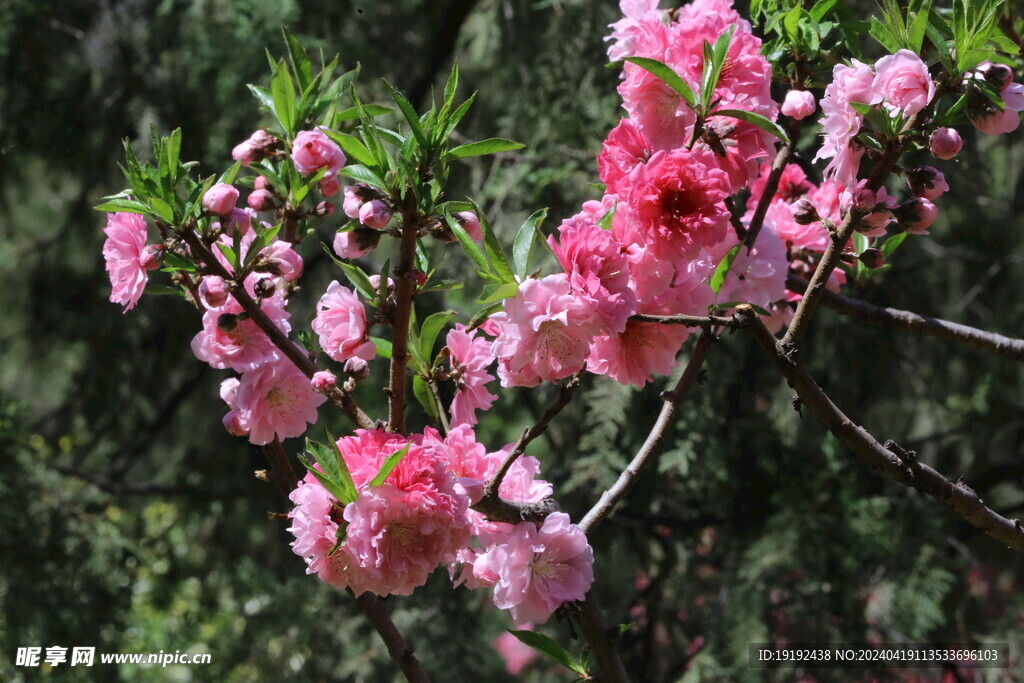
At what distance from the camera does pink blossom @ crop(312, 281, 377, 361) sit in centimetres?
82

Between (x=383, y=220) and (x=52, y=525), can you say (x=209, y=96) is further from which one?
(x=383, y=220)

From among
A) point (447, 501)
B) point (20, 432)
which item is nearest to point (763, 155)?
point (447, 501)

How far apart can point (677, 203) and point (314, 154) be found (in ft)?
1.19

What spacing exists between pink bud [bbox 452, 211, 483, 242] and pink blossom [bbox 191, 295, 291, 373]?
0.23 m

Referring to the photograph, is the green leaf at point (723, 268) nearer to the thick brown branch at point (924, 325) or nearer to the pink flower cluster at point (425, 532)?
the thick brown branch at point (924, 325)

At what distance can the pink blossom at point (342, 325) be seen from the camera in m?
0.82

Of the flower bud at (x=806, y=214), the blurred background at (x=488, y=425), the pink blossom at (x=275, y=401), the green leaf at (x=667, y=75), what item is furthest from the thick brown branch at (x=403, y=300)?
the blurred background at (x=488, y=425)

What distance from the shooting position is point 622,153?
2.90 feet

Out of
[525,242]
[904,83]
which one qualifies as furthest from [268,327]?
[904,83]

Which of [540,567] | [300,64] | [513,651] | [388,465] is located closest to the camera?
[388,465]

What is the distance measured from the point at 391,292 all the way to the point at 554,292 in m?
0.18

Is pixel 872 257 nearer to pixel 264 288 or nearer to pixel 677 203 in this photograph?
pixel 677 203

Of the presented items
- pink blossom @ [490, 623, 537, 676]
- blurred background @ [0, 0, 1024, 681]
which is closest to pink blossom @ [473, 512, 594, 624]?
blurred background @ [0, 0, 1024, 681]

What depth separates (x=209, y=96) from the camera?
271 centimetres
